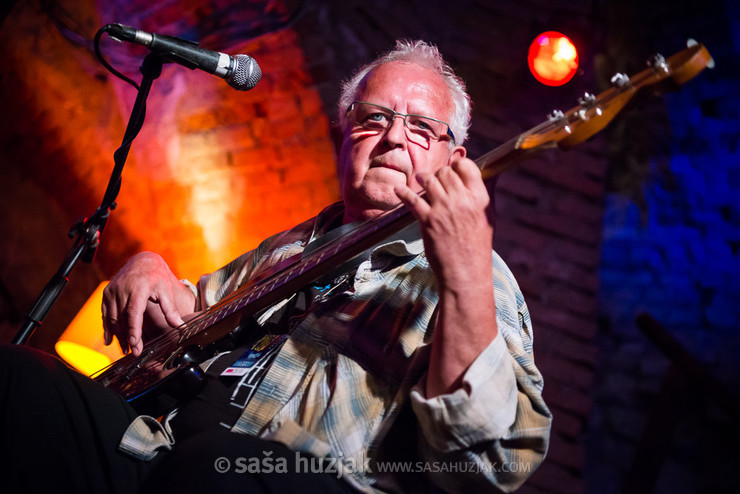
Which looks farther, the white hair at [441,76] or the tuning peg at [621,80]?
the white hair at [441,76]

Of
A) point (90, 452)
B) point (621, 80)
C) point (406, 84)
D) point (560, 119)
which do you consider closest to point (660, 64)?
point (621, 80)

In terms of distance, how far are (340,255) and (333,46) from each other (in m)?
2.04

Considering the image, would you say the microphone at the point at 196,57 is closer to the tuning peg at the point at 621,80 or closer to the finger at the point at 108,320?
the finger at the point at 108,320

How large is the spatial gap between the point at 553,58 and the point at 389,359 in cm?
199

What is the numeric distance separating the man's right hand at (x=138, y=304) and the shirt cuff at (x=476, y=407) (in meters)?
0.95

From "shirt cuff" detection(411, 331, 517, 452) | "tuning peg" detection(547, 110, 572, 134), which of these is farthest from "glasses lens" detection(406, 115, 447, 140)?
"shirt cuff" detection(411, 331, 517, 452)

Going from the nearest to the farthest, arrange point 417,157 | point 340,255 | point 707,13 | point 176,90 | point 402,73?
point 340,255 → point 417,157 → point 402,73 → point 707,13 → point 176,90

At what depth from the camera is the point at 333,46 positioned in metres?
3.06

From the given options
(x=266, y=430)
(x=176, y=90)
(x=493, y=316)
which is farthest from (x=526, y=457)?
(x=176, y=90)

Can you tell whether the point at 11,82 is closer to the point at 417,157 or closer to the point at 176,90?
the point at 176,90

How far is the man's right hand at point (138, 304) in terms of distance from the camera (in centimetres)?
165

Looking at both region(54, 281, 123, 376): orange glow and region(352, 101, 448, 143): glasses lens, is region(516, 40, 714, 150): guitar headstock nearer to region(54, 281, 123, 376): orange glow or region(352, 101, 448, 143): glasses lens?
region(352, 101, 448, 143): glasses lens

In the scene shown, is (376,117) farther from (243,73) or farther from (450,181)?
(450,181)

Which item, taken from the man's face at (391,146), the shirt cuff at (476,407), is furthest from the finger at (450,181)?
the man's face at (391,146)
